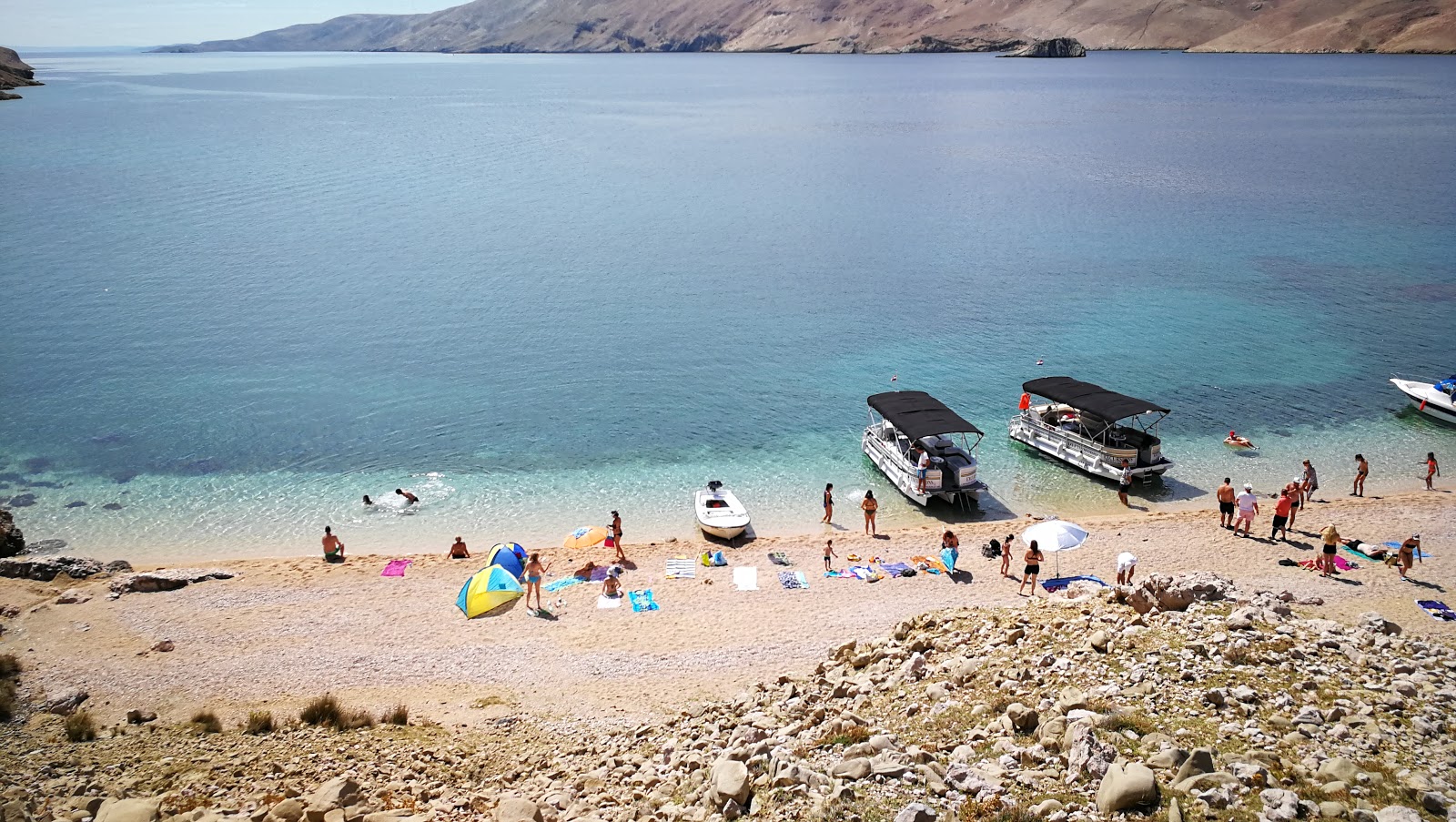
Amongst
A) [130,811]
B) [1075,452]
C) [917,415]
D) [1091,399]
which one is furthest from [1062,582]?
[130,811]

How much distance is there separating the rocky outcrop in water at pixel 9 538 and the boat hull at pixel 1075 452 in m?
31.8

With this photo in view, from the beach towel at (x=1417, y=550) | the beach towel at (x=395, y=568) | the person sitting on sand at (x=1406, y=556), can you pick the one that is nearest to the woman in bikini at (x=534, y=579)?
the beach towel at (x=395, y=568)

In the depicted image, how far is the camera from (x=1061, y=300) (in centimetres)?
5200

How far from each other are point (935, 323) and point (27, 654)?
3993 centimetres

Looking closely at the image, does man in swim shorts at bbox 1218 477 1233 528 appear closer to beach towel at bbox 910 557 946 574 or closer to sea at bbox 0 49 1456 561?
sea at bbox 0 49 1456 561

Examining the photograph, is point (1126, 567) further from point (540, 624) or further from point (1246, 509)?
point (540, 624)

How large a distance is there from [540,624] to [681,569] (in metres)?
4.60

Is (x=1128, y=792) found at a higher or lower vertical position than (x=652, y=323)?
higher

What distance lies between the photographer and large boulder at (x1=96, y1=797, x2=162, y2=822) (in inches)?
490

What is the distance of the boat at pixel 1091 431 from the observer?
99.5ft

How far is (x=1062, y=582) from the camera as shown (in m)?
22.5

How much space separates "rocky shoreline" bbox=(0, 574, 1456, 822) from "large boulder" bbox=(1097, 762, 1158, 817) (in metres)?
0.02

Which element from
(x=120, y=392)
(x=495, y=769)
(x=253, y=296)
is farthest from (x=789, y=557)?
(x=253, y=296)

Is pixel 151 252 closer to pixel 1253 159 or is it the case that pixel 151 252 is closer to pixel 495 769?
pixel 495 769
